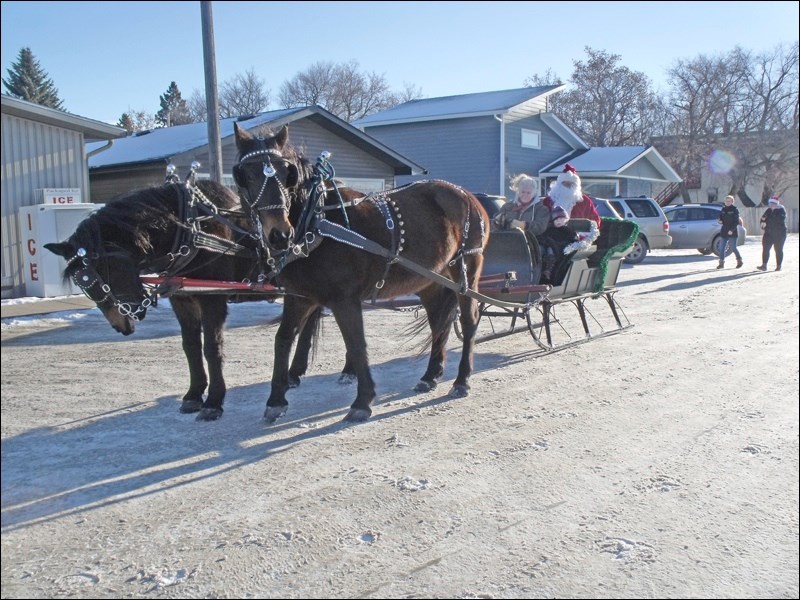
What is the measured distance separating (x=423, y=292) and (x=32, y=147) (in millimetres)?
8041

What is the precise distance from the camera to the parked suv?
20.4m

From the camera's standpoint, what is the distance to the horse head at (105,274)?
4.29 m

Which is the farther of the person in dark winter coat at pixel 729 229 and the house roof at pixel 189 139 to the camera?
the person in dark winter coat at pixel 729 229

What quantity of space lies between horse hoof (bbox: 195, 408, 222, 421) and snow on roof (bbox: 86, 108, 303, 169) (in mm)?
9650

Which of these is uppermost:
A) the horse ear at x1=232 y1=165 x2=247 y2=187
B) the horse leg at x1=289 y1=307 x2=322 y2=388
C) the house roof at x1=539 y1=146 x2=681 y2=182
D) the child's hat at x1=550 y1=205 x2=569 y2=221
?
the house roof at x1=539 y1=146 x2=681 y2=182

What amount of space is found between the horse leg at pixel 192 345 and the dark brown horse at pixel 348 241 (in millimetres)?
629

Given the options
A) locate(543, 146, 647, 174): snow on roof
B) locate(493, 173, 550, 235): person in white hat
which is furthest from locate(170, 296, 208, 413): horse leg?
locate(543, 146, 647, 174): snow on roof

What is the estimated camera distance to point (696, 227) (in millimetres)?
22453

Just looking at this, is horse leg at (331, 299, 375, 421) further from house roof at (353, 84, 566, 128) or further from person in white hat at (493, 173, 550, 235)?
house roof at (353, 84, 566, 128)

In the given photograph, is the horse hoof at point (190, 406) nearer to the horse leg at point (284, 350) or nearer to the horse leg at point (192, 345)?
the horse leg at point (192, 345)

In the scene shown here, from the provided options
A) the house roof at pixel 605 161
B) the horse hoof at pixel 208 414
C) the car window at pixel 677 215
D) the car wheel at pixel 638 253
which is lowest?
the horse hoof at pixel 208 414

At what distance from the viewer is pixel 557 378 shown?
22.4 ft

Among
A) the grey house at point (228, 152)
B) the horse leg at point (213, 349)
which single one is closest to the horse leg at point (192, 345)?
the horse leg at point (213, 349)

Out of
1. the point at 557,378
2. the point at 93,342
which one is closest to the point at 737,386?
the point at 557,378
